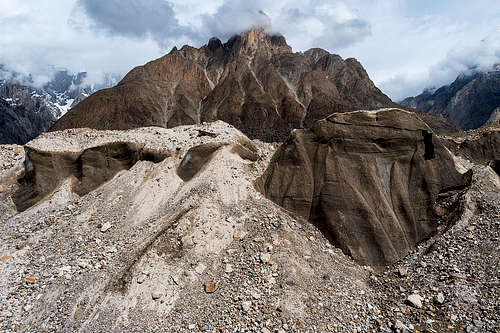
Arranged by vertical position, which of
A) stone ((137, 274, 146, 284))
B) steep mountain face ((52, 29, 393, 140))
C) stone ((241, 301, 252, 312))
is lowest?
stone ((137, 274, 146, 284))

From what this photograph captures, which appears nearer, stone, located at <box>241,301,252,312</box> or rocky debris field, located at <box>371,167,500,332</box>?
rocky debris field, located at <box>371,167,500,332</box>

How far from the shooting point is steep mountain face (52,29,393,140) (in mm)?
66125

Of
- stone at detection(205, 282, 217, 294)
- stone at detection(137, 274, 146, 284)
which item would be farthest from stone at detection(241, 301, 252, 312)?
stone at detection(137, 274, 146, 284)

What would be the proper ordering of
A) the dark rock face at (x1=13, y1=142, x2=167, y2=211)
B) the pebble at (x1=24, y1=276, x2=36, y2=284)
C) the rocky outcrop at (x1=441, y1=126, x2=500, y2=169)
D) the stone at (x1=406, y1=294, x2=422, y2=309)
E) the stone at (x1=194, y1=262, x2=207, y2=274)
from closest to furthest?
the stone at (x1=406, y1=294, x2=422, y2=309) < the stone at (x1=194, y1=262, x2=207, y2=274) < the pebble at (x1=24, y1=276, x2=36, y2=284) < the dark rock face at (x1=13, y1=142, x2=167, y2=211) < the rocky outcrop at (x1=441, y1=126, x2=500, y2=169)

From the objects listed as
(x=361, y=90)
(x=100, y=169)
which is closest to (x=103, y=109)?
(x=100, y=169)

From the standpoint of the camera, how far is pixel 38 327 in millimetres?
7645

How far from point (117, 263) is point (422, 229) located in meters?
10.9

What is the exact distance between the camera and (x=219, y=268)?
27.1 ft

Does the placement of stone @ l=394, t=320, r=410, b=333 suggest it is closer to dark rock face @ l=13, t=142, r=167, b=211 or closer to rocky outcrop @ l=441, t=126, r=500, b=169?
rocky outcrop @ l=441, t=126, r=500, b=169

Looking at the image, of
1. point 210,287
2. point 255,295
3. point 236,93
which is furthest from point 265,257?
point 236,93

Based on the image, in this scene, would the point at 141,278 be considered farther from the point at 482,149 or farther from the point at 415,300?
the point at 482,149

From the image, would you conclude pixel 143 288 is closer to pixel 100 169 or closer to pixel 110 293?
pixel 110 293

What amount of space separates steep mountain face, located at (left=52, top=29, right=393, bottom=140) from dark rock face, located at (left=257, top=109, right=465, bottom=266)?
55.1 m

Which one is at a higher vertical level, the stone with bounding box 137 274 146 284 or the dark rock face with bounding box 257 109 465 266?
the dark rock face with bounding box 257 109 465 266
